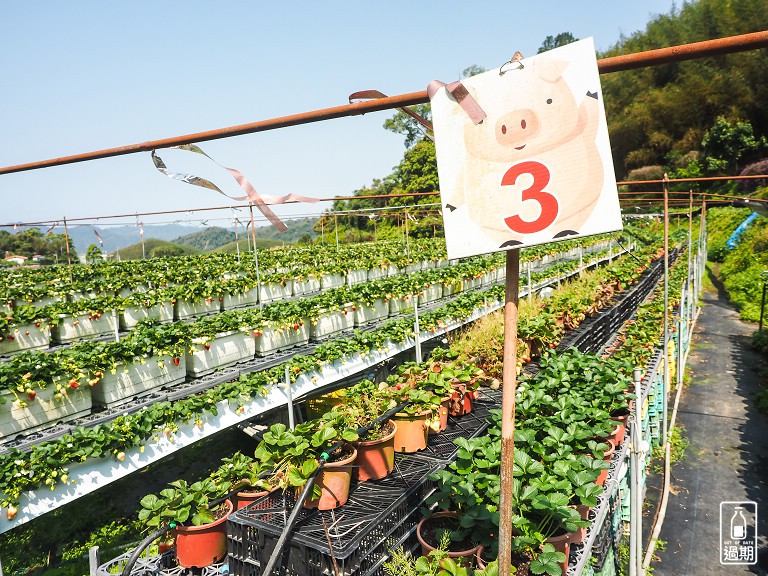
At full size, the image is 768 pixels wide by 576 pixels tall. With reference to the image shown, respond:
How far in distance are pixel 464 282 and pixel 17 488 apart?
10.6 metres

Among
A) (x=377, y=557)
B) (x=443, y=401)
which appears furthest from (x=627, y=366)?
(x=377, y=557)

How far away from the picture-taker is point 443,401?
3.84 m

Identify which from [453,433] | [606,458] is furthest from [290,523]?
[606,458]

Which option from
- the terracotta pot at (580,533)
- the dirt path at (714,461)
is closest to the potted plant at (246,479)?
the terracotta pot at (580,533)

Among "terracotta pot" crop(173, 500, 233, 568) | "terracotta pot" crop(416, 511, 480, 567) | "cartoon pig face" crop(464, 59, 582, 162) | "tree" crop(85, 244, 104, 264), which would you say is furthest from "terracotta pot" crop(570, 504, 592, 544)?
"tree" crop(85, 244, 104, 264)

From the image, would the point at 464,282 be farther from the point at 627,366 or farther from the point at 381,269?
the point at 627,366

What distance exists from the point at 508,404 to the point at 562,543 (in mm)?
1327

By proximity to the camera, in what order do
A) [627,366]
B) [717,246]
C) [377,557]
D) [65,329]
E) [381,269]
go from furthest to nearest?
1. [717,246]
2. [381,269]
3. [65,329]
4. [627,366]
5. [377,557]

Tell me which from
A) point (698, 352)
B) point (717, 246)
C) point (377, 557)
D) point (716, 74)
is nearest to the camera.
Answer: point (377, 557)

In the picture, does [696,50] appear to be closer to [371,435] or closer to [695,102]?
[371,435]

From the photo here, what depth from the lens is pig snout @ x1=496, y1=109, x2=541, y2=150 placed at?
137cm

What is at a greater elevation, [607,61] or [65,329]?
[607,61]

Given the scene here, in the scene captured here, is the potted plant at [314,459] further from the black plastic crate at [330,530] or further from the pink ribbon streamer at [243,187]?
the pink ribbon streamer at [243,187]

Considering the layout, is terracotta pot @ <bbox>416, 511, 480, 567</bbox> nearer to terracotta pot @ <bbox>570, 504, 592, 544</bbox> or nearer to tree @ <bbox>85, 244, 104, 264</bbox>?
terracotta pot @ <bbox>570, 504, 592, 544</bbox>
